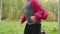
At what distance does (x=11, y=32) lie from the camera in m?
5.73

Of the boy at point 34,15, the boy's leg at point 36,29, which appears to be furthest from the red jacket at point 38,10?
the boy's leg at point 36,29

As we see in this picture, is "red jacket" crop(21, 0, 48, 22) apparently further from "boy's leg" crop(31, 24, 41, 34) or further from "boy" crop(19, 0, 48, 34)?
"boy's leg" crop(31, 24, 41, 34)

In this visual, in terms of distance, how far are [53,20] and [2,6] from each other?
6.82 ft

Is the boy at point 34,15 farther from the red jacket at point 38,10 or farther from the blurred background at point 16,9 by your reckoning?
the blurred background at point 16,9

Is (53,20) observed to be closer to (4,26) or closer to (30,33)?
→ (4,26)

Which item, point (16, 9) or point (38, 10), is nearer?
point (38, 10)

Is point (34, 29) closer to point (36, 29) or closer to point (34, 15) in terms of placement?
point (36, 29)

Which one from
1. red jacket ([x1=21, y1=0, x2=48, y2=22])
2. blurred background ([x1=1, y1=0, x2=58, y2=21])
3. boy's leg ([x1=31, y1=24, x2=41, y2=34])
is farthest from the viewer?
blurred background ([x1=1, y1=0, x2=58, y2=21])

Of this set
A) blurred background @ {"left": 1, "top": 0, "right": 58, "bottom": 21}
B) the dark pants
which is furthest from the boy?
blurred background @ {"left": 1, "top": 0, "right": 58, "bottom": 21}

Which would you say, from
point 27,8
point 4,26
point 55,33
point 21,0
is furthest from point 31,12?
point 21,0

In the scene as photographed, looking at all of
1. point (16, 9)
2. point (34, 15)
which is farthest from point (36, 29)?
point (16, 9)

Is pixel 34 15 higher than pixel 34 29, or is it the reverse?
pixel 34 15

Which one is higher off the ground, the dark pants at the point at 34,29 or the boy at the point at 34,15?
the boy at the point at 34,15

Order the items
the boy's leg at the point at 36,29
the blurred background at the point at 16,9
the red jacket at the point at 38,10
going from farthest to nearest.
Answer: the blurred background at the point at 16,9
the boy's leg at the point at 36,29
the red jacket at the point at 38,10
